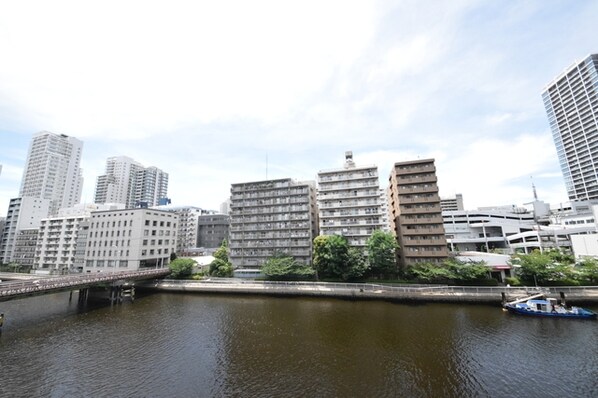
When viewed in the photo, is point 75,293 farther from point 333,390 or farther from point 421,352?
point 421,352

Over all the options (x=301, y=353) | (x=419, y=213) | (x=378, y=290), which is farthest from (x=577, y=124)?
(x=301, y=353)

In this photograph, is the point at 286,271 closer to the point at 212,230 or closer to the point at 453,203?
the point at 212,230

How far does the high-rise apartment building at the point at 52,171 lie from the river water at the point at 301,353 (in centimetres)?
14101

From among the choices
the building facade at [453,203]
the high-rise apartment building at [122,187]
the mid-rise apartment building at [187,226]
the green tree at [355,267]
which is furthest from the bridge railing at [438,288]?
the high-rise apartment building at [122,187]

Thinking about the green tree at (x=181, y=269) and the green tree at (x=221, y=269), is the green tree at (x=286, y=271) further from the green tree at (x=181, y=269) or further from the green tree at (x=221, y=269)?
the green tree at (x=181, y=269)

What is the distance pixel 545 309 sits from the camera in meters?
38.6

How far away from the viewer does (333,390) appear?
21.2 m

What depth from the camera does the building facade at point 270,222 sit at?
75438mm

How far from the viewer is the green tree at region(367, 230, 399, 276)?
191 feet

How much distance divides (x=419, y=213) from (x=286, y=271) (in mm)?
36729

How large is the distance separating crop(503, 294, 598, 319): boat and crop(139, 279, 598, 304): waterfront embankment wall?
13.2 feet

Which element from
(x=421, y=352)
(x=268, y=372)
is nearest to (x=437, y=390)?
(x=421, y=352)

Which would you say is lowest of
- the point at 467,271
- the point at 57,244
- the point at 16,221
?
the point at 467,271

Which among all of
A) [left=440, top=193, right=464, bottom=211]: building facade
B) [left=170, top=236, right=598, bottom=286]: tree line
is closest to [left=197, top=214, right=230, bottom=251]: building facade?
[left=170, top=236, right=598, bottom=286]: tree line
